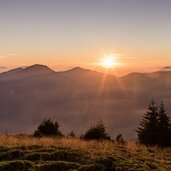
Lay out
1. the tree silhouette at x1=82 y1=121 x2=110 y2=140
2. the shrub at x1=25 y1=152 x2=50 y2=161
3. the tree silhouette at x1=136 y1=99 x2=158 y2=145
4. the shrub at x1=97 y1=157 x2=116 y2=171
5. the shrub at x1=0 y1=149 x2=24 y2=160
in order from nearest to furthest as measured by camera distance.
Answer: the shrub at x1=97 y1=157 x2=116 y2=171
the shrub at x1=25 y1=152 x2=50 y2=161
the shrub at x1=0 y1=149 x2=24 y2=160
the tree silhouette at x1=82 y1=121 x2=110 y2=140
the tree silhouette at x1=136 y1=99 x2=158 y2=145

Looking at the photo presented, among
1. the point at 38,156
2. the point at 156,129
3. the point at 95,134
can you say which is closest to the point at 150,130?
the point at 156,129

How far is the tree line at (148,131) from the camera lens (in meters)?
40.8

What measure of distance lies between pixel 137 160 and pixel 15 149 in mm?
7569

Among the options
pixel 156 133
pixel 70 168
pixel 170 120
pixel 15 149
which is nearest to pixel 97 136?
pixel 156 133

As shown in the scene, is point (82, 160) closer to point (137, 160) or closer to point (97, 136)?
point (137, 160)

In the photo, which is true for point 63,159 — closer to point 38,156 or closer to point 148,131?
point 38,156

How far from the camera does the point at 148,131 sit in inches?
1802

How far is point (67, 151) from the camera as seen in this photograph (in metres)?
23.2

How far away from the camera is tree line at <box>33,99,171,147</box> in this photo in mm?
40844

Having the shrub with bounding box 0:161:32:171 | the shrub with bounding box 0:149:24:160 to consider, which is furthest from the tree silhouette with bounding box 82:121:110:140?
the shrub with bounding box 0:161:32:171

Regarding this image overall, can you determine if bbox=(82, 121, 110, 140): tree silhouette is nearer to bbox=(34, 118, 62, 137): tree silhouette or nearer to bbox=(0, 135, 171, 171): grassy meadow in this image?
bbox=(34, 118, 62, 137): tree silhouette

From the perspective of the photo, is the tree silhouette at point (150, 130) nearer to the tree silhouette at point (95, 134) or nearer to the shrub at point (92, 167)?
the tree silhouette at point (95, 134)

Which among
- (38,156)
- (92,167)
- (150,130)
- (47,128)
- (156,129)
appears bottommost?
(92,167)

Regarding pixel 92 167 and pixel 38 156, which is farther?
pixel 38 156
